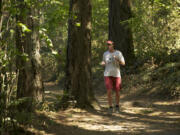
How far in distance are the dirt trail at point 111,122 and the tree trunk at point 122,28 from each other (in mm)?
7472

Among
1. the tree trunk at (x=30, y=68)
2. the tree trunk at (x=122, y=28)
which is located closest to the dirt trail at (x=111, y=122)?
the tree trunk at (x=30, y=68)

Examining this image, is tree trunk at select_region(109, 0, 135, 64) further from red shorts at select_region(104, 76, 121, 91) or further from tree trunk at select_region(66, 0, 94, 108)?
tree trunk at select_region(66, 0, 94, 108)

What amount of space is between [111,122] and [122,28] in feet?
33.7

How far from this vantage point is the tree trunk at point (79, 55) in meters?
10.1

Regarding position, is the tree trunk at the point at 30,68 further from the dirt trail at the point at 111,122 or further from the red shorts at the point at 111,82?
the red shorts at the point at 111,82

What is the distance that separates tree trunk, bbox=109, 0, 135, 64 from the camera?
1847 cm

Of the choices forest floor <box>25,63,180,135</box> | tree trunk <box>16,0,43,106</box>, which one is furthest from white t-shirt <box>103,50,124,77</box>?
tree trunk <box>16,0,43,106</box>

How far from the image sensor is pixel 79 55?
10.1 m

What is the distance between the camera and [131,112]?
425 inches

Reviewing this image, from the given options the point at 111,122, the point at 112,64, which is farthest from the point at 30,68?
the point at 112,64

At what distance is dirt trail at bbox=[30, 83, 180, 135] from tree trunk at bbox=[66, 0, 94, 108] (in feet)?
1.84

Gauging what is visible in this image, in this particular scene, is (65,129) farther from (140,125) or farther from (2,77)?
(2,77)

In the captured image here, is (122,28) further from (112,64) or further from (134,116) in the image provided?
(134,116)

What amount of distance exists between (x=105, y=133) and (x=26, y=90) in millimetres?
2395
